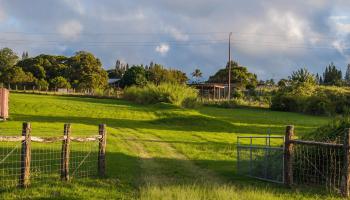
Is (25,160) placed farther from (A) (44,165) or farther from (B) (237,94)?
(B) (237,94)

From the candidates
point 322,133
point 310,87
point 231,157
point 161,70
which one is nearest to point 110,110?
point 231,157

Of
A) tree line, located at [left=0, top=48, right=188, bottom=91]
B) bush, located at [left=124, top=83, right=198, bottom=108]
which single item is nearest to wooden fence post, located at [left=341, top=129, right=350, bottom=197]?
bush, located at [left=124, top=83, right=198, bottom=108]

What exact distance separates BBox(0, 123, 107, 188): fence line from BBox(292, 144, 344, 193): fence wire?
17.8 feet

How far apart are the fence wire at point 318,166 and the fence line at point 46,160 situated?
5412 millimetres

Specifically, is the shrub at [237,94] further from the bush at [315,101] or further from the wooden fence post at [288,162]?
the wooden fence post at [288,162]

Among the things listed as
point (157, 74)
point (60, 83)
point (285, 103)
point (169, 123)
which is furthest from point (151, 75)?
point (169, 123)

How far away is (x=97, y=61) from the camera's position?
8850 cm

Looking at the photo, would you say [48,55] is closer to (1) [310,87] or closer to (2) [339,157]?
(1) [310,87]

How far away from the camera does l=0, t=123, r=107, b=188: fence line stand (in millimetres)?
11133

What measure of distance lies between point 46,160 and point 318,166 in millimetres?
8110

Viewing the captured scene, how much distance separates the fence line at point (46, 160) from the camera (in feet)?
36.5

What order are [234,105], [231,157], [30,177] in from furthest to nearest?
[234,105], [231,157], [30,177]

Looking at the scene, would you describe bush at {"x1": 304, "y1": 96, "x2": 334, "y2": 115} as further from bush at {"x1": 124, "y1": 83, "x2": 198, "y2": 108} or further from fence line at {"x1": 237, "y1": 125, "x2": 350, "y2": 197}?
fence line at {"x1": 237, "y1": 125, "x2": 350, "y2": 197}

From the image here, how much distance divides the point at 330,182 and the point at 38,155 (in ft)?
29.8
